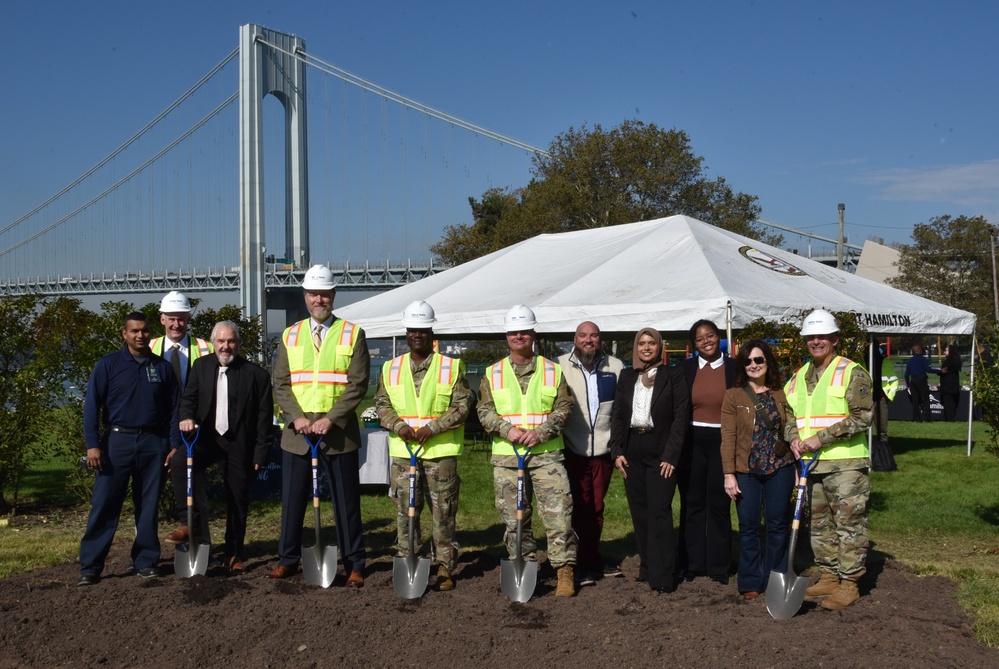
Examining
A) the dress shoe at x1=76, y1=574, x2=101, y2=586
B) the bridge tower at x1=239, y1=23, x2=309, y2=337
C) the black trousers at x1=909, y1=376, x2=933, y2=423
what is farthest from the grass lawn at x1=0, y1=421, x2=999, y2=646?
the bridge tower at x1=239, y1=23, x2=309, y2=337

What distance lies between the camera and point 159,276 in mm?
47469

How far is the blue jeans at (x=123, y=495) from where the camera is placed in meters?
5.95

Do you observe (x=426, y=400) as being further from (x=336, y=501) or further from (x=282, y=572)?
(x=282, y=572)

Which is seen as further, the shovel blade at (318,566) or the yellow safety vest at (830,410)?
the shovel blade at (318,566)

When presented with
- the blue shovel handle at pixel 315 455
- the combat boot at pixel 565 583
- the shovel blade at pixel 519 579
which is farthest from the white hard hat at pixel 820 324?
the blue shovel handle at pixel 315 455

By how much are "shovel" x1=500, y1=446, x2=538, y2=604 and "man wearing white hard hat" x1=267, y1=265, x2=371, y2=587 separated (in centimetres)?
94

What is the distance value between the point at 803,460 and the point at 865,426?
1.28ft

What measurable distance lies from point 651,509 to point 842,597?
118 centimetres

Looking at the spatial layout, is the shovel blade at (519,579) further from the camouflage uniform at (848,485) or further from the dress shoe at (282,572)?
the camouflage uniform at (848,485)

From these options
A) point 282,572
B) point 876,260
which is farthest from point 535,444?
point 876,260

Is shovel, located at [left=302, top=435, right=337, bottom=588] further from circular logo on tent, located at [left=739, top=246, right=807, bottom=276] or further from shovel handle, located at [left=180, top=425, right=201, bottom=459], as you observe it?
circular logo on tent, located at [left=739, top=246, right=807, bottom=276]

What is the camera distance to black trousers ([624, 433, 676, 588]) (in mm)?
5703

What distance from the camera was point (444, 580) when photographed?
5.77m

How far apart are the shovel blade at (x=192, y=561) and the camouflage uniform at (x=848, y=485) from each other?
3678mm
